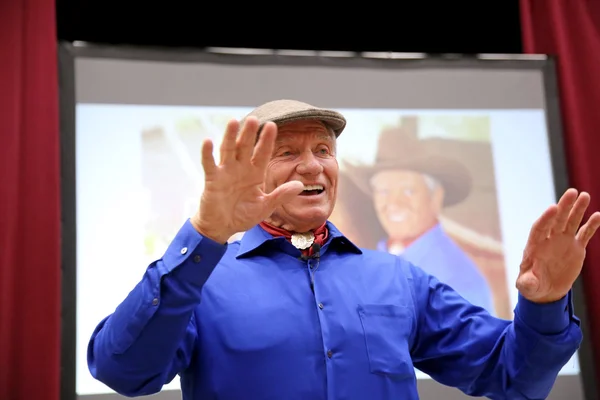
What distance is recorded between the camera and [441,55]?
116 inches

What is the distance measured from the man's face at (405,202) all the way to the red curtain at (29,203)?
1.31 m

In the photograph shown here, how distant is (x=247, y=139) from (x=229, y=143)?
32 mm

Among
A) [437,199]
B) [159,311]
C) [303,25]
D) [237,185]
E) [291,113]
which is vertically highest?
[303,25]

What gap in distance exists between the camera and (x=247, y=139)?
113 cm

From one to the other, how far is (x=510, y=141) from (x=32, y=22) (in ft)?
6.90

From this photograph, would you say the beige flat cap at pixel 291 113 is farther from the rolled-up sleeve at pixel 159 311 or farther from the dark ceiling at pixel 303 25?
the dark ceiling at pixel 303 25

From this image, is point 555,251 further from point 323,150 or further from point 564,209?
point 323,150

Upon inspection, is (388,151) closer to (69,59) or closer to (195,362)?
(69,59)

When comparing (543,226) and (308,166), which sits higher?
(308,166)

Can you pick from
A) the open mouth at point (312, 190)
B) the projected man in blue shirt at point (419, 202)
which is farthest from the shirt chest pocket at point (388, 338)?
the projected man in blue shirt at point (419, 202)

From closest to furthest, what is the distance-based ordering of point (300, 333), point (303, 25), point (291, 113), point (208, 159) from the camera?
point (208, 159) < point (300, 333) < point (291, 113) < point (303, 25)

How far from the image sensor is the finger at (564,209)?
129 centimetres

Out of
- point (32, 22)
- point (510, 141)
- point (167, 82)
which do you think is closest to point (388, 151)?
point (510, 141)

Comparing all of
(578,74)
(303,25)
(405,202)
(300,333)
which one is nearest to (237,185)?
(300,333)
